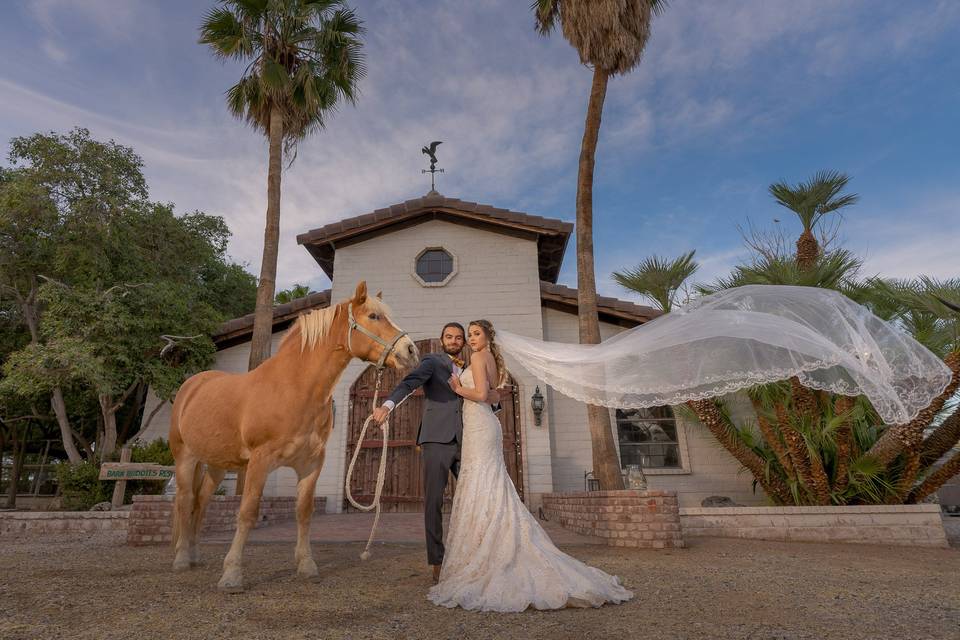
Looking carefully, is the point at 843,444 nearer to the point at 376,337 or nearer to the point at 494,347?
the point at 494,347

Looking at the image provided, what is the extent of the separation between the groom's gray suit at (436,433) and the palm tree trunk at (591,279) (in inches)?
201

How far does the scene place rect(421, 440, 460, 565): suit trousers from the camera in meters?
3.83

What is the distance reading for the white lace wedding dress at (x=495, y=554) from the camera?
10.5ft

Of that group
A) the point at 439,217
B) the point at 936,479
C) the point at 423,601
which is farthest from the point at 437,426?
the point at 439,217

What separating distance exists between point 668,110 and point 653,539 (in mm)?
10180

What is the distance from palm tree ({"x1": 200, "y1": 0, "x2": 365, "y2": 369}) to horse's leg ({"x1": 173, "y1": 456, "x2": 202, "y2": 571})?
6.43 meters

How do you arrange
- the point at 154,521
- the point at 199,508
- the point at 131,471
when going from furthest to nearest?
the point at 131,471, the point at 154,521, the point at 199,508

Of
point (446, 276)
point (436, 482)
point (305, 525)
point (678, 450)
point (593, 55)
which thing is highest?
point (593, 55)

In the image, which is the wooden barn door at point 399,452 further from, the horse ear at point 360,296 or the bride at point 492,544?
the bride at point 492,544

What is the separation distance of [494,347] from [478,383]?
367 mm

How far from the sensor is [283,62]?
1124 cm

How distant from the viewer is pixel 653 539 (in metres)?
6.26

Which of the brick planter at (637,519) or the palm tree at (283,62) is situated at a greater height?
the palm tree at (283,62)

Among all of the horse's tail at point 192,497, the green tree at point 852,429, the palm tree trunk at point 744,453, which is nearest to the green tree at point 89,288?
the horse's tail at point 192,497
